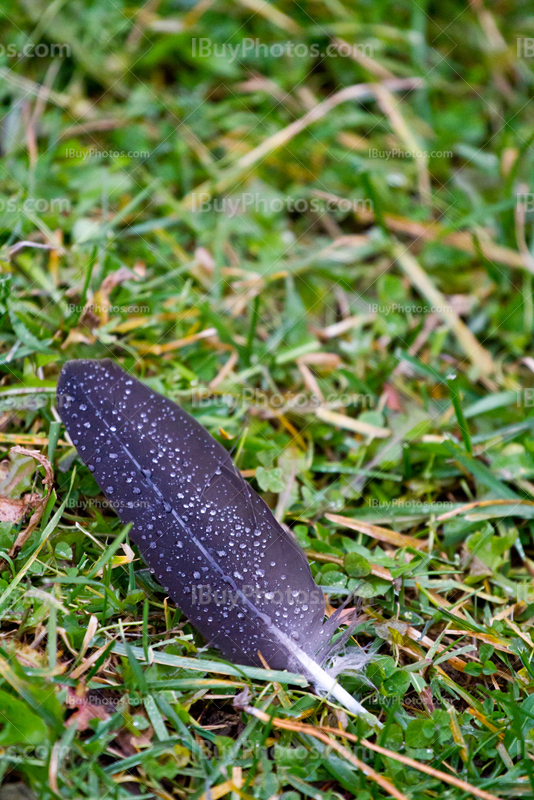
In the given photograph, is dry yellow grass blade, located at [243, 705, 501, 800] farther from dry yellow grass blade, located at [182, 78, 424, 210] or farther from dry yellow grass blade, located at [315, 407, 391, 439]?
dry yellow grass blade, located at [182, 78, 424, 210]

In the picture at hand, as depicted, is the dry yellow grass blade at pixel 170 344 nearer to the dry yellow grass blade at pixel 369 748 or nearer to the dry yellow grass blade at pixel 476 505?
the dry yellow grass blade at pixel 476 505

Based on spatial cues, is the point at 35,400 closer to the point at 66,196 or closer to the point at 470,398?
the point at 66,196

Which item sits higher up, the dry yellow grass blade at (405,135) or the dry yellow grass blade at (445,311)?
the dry yellow grass blade at (405,135)

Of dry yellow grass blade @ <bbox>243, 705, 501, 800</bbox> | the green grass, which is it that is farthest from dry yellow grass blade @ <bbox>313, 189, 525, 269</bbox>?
dry yellow grass blade @ <bbox>243, 705, 501, 800</bbox>

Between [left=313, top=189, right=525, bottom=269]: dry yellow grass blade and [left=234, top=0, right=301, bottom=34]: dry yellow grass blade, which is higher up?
[left=234, top=0, right=301, bottom=34]: dry yellow grass blade

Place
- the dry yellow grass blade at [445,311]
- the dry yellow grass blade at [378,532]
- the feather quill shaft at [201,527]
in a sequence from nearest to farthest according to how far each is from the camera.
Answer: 1. the feather quill shaft at [201,527]
2. the dry yellow grass blade at [378,532]
3. the dry yellow grass blade at [445,311]

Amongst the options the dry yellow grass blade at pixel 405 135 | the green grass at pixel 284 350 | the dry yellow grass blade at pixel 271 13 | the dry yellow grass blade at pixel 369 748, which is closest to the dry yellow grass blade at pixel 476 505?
the green grass at pixel 284 350
